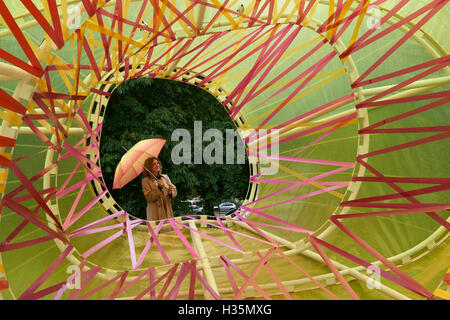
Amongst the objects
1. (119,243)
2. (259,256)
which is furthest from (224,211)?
(259,256)

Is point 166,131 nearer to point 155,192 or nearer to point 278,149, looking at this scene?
point 155,192

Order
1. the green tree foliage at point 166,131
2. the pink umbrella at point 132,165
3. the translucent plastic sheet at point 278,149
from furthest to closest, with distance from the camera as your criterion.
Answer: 1. the green tree foliage at point 166,131
2. the pink umbrella at point 132,165
3. the translucent plastic sheet at point 278,149

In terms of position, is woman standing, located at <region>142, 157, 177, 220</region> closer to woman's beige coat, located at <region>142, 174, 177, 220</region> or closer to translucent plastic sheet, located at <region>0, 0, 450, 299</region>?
woman's beige coat, located at <region>142, 174, 177, 220</region>

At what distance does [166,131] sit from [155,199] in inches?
175

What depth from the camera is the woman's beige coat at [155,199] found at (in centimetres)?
454

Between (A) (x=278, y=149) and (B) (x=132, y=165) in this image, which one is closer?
(B) (x=132, y=165)

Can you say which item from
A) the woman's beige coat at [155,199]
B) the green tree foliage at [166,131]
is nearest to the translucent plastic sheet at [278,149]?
the woman's beige coat at [155,199]

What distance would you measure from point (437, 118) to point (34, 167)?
3466mm

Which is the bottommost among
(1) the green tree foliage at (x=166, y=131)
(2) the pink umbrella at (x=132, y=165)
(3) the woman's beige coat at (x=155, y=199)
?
(3) the woman's beige coat at (x=155, y=199)

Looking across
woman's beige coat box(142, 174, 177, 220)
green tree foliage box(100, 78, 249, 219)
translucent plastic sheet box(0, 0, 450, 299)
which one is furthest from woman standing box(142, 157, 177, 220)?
green tree foliage box(100, 78, 249, 219)

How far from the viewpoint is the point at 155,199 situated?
4.59 metres

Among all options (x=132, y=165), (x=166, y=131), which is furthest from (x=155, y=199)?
(x=166, y=131)

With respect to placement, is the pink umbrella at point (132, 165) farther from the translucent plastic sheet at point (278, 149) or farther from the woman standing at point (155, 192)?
A: the translucent plastic sheet at point (278, 149)
